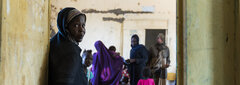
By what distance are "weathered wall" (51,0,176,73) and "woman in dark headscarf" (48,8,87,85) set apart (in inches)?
270

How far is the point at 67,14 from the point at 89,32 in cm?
696

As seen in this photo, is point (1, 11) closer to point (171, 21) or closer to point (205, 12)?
point (205, 12)

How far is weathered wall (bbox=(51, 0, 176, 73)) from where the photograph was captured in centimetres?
880

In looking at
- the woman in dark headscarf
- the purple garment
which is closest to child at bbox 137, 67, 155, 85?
the purple garment

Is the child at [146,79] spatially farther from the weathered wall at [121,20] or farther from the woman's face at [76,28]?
the woman's face at [76,28]

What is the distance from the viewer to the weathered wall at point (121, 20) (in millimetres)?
8805

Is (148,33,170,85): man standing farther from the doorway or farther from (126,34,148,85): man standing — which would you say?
the doorway

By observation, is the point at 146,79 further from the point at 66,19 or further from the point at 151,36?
the point at 66,19

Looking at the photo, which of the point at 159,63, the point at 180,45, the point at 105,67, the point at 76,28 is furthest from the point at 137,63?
the point at 180,45

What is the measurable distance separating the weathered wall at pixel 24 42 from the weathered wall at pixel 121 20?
7.07 meters

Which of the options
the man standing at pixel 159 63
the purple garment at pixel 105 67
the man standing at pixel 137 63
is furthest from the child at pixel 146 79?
the purple garment at pixel 105 67

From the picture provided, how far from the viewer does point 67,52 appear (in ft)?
5.57

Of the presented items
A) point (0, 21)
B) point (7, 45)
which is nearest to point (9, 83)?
point (7, 45)

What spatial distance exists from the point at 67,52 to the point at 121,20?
7219mm
